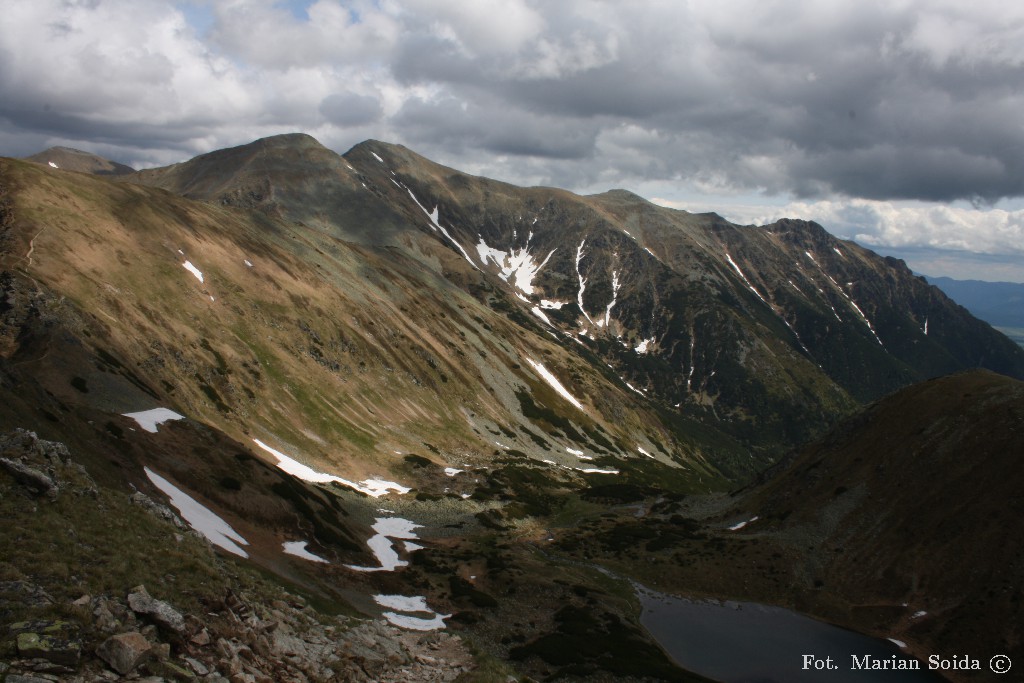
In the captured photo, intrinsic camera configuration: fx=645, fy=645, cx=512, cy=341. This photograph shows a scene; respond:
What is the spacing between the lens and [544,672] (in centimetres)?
4425

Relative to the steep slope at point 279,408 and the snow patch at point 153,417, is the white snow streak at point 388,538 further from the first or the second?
the snow patch at point 153,417

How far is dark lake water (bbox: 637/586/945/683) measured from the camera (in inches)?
2157

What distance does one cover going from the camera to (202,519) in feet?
146

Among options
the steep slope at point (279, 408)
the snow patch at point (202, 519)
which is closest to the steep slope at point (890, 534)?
the steep slope at point (279, 408)

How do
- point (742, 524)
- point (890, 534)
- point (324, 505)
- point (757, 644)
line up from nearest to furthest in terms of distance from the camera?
1. point (757, 644)
2. point (324, 505)
3. point (890, 534)
4. point (742, 524)

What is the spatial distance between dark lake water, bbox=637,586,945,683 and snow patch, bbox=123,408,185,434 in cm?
4942

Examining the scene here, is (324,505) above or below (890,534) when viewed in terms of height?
above

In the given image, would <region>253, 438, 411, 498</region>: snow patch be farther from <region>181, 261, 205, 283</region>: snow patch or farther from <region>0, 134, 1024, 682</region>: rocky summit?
<region>181, 261, 205, 283</region>: snow patch

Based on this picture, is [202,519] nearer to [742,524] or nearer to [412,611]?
[412,611]

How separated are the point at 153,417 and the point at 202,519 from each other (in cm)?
2044

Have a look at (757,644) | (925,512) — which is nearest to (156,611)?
(757,644)

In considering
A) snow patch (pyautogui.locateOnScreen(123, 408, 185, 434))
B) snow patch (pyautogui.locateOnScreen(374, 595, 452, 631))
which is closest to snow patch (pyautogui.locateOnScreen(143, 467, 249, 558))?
snow patch (pyautogui.locateOnScreen(123, 408, 185, 434))

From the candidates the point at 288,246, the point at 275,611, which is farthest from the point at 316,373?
the point at 275,611

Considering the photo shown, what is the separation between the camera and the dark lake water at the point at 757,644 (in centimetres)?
5478
